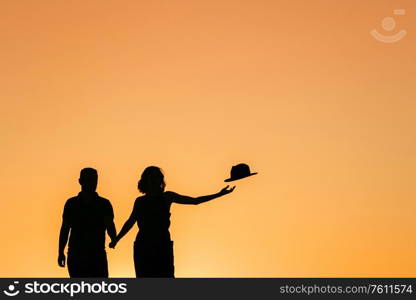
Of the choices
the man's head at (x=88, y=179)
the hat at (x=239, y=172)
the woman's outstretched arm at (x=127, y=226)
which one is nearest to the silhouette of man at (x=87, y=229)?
the man's head at (x=88, y=179)

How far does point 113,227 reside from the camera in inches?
709

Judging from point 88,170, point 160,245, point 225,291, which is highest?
point 88,170

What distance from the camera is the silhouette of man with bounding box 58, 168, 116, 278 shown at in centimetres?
1767

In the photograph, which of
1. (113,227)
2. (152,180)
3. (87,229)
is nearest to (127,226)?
(113,227)

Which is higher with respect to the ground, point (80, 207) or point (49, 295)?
point (80, 207)

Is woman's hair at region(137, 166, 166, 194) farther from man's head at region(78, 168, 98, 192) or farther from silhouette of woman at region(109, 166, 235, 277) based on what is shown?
man's head at region(78, 168, 98, 192)

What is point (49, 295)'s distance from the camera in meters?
16.1

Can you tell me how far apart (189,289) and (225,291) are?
17.7 inches

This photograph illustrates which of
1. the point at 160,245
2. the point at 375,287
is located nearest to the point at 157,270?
the point at 160,245

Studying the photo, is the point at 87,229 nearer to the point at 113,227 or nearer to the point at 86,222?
the point at 86,222

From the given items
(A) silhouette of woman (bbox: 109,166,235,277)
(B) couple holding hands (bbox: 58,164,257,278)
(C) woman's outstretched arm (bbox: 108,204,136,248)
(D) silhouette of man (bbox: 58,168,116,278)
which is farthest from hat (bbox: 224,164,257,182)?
(D) silhouette of man (bbox: 58,168,116,278)

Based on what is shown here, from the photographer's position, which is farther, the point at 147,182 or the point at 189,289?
the point at 147,182

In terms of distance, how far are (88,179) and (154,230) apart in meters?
1.17

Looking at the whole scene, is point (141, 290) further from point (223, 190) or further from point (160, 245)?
point (223, 190)
